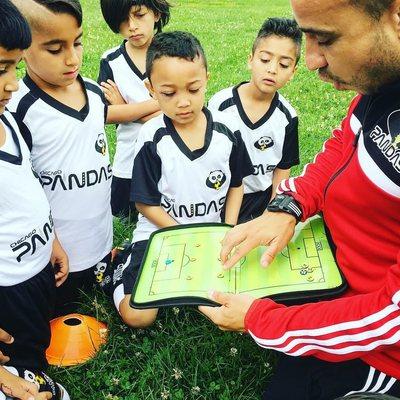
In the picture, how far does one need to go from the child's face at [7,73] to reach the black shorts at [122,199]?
6.18 feet

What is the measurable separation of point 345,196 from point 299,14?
2.41 feet

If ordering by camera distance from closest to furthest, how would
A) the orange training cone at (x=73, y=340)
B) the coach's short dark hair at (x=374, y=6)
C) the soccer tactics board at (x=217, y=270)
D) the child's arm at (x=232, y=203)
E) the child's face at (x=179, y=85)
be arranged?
the coach's short dark hair at (x=374, y=6)
the soccer tactics board at (x=217, y=270)
the orange training cone at (x=73, y=340)
the child's face at (x=179, y=85)
the child's arm at (x=232, y=203)

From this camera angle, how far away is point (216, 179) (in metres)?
3.08

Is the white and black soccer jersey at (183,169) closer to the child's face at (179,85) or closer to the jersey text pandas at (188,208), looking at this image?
the jersey text pandas at (188,208)

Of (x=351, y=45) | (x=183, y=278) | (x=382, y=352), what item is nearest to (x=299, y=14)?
(x=351, y=45)

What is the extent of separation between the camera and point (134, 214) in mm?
4137

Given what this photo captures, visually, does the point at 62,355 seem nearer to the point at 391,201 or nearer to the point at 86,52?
the point at 391,201

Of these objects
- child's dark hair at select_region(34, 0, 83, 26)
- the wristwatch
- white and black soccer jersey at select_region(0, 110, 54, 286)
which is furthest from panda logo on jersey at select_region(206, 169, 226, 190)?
child's dark hair at select_region(34, 0, 83, 26)

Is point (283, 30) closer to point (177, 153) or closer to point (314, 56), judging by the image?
point (177, 153)

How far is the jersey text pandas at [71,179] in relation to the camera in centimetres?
278

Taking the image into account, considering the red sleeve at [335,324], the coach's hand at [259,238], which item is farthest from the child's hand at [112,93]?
the red sleeve at [335,324]

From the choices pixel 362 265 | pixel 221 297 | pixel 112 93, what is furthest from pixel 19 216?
pixel 112 93

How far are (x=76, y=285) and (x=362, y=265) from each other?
171 centimetres

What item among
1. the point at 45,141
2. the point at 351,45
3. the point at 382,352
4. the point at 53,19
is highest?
the point at 351,45
